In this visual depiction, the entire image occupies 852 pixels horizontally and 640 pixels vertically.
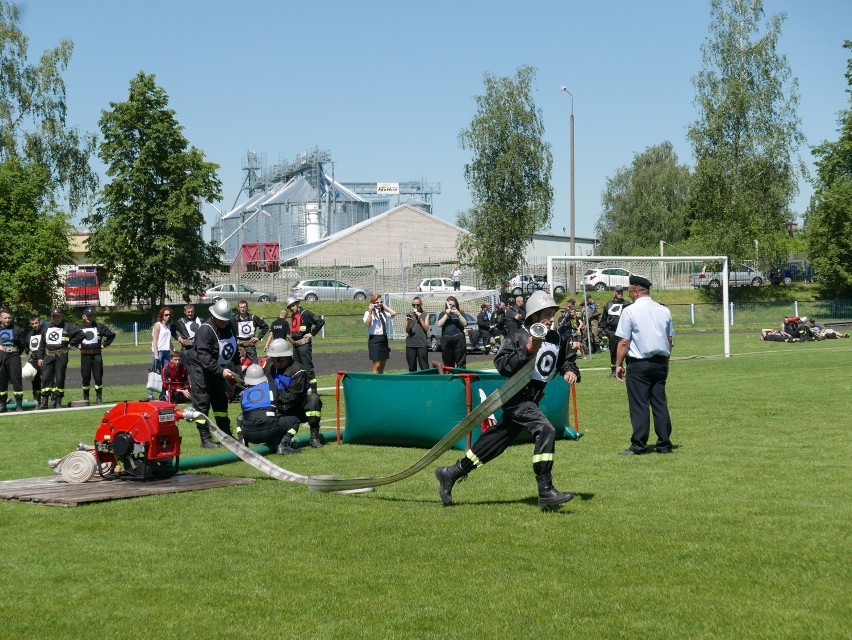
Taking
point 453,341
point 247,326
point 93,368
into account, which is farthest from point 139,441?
point 453,341

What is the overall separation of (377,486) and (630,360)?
3.73 m

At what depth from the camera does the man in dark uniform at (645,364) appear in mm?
12117

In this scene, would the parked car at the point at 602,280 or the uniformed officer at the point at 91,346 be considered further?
the parked car at the point at 602,280

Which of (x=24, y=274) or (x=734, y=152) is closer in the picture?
(x=24, y=274)

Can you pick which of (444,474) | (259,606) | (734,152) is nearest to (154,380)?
(444,474)

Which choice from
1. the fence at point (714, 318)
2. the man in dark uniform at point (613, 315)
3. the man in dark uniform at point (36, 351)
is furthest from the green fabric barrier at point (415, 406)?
the fence at point (714, 318)

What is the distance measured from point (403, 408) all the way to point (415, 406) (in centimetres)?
18

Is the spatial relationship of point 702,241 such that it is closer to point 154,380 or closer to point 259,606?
point 154,380

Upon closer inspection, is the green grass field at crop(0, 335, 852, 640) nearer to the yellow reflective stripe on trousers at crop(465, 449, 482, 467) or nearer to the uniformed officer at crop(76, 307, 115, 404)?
the yellow reflective stripe on trousers at crop(465, 449, 482, 467)

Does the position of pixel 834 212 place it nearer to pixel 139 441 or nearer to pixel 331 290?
pixel 331 290

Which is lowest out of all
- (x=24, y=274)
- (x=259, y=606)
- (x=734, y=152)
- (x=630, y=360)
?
(x=259, y=606)

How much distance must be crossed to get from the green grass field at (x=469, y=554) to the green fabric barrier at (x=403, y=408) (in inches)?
25.3

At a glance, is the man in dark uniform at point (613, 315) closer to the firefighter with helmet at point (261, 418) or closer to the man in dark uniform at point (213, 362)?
the man in dark uniform at point (213, 362)

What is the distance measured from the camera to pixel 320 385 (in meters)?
24.0
